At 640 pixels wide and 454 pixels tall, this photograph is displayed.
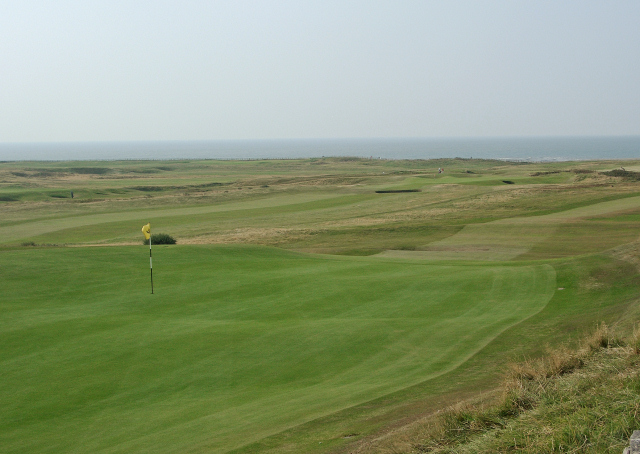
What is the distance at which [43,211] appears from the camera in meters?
54.1

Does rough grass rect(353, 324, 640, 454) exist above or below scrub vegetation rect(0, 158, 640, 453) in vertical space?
above

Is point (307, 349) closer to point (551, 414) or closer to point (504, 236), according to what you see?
point (551, 414)

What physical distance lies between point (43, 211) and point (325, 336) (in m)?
47.8

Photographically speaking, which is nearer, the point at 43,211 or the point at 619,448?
the point at 619,448

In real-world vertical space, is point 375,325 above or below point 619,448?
below

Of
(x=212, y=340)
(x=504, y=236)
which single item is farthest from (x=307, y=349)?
(x=504, y=236)

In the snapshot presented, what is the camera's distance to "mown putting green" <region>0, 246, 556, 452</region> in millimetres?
9859

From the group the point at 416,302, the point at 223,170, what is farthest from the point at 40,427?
the point at 223,170

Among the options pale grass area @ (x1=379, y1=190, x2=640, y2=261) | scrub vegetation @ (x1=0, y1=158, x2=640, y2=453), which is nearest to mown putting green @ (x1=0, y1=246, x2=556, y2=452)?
scrub vegetation @ (x1=0, y1=158, x2=640, y2=453)

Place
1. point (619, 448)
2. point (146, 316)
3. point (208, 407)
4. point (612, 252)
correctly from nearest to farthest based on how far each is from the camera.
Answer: point (619, 448)
point (208, 407)
point (146, 316)
point (612, 252)

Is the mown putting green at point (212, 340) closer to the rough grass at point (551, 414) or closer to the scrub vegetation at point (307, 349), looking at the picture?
the scrub vegetation at point (307, 349)

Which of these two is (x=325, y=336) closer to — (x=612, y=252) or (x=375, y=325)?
(x=375, y=325)

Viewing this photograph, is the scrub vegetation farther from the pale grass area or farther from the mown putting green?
the pale grass area

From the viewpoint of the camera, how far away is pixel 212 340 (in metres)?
13.6
